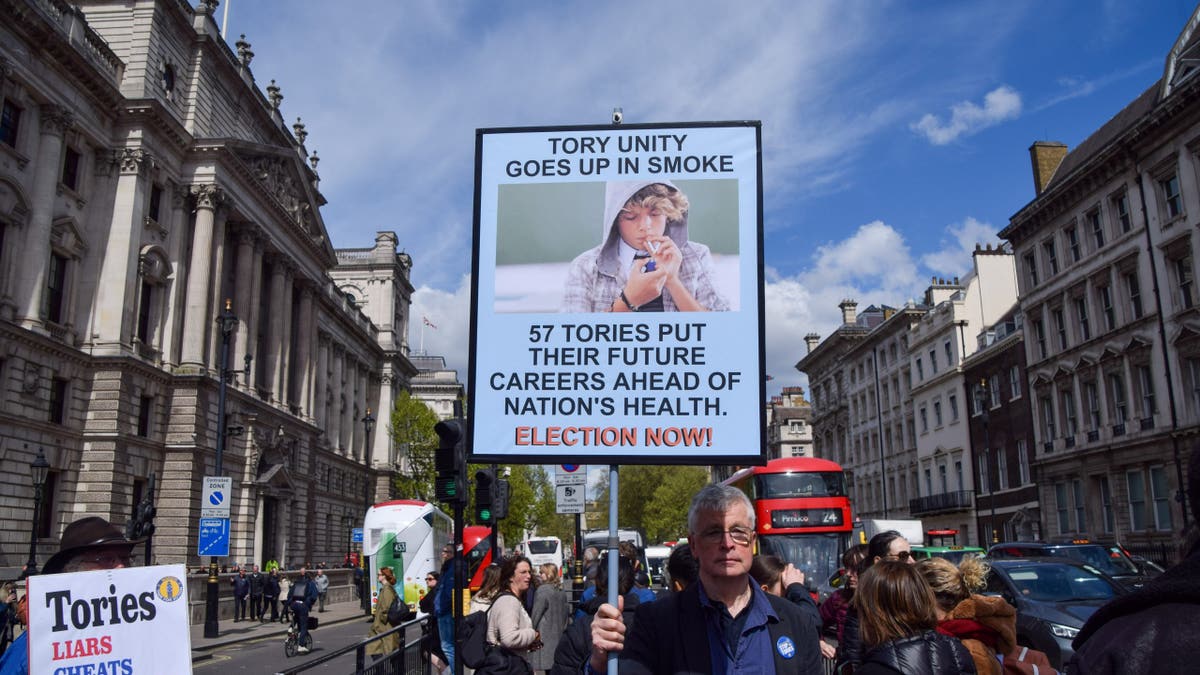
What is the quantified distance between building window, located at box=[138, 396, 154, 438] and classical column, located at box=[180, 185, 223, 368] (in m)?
2.95

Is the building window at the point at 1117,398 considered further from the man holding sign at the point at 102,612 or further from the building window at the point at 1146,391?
the man holding sign at the point at 102,612

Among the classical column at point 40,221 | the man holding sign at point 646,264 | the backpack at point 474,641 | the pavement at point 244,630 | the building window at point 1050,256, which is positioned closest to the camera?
the man holding sign at point 646,264

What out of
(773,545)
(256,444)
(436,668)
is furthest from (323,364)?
(436,668)

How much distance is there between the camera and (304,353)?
53.2 meters

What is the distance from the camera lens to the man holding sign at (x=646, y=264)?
186 inches

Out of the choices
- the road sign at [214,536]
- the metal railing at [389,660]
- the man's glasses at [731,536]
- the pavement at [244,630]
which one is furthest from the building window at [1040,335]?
the man's glasses at [731,536]

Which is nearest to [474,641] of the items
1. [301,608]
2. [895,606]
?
[895,606]

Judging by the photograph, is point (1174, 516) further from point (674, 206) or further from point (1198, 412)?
point (674, 206)

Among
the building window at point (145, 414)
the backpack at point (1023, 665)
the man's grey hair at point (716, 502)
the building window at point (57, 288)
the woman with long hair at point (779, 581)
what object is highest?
the building window at point (57, 288)

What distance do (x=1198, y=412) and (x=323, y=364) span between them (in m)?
50.4

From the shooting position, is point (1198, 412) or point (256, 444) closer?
point (1198, 412)

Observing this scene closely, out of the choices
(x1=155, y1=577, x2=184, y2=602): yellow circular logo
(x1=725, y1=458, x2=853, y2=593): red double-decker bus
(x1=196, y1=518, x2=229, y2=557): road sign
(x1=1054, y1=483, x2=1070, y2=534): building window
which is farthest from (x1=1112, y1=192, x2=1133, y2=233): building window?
(x1=155, y1=577, x2=184, y2=602): yellow circular logo

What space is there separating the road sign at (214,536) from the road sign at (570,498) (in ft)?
28.9

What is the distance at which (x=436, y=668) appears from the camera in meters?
11.3
